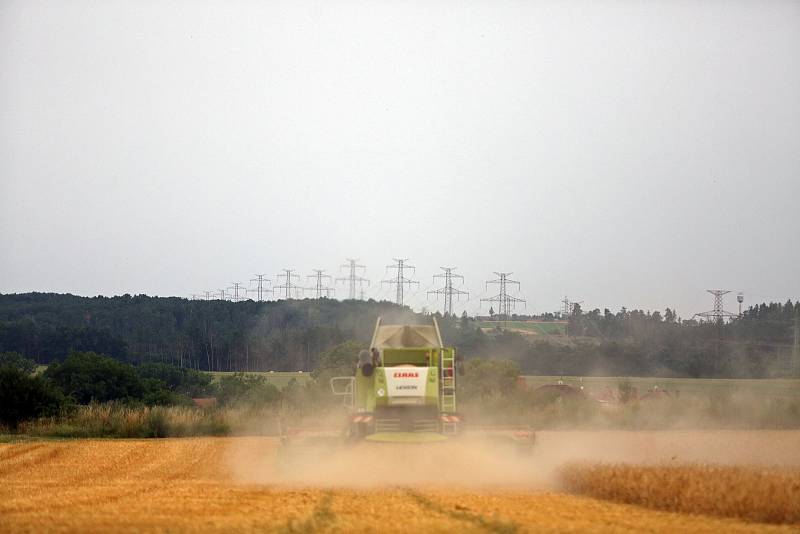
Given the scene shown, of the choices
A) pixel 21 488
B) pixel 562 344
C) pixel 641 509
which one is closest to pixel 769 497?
pixel 641 509

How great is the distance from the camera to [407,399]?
24891 millimetres

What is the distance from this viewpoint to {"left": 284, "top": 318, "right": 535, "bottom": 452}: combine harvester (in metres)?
24.4

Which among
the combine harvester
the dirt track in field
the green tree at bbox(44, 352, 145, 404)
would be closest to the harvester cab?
the combine harvester

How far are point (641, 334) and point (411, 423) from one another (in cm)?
7618

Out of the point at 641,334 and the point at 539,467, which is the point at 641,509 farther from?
the point at 641,334

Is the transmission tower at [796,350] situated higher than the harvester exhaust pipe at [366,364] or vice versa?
the transmission tower at [796,350]

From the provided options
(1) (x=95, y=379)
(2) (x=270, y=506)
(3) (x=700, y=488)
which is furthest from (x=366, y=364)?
(1) (x=95, y=379)

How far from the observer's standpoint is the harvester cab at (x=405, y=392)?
24.4m

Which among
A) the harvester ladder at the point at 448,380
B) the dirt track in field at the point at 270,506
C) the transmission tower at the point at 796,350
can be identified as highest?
the transmission tower at the point at 796,350

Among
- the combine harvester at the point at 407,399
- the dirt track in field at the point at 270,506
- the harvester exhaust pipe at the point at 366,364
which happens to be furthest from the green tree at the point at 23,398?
the harvester exhaust pipe at the point at 366,364

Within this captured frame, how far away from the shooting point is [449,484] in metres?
22.9

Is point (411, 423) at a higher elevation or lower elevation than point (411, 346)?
lower

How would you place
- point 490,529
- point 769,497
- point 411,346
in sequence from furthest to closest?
point 411,346 < point 769,497 < point 490,529

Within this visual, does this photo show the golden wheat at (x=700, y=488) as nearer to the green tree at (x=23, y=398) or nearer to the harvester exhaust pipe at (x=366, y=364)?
the harvester exhaust pipe at (x=366, y=364)
